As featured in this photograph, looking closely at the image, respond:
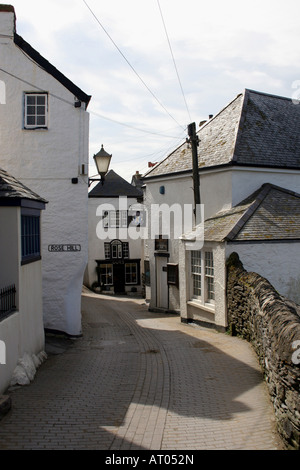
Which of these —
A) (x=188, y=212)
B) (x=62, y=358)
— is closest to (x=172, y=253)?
(x=188, y=212)

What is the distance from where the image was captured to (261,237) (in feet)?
47.4

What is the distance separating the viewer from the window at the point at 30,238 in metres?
10.2

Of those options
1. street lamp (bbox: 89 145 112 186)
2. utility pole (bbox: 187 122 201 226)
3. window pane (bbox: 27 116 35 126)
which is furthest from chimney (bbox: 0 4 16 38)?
utility pole (bbox: 187 122 201 226)

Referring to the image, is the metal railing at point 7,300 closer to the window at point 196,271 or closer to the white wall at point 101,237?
the window at point 196,271

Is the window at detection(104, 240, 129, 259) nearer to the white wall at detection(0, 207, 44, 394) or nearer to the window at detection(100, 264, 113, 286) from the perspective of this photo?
the window at detection(100, 264, 113, 286)

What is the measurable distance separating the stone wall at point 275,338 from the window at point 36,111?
758cm

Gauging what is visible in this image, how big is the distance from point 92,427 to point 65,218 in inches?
328

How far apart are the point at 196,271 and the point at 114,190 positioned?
20.5 meters

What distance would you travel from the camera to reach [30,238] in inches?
426

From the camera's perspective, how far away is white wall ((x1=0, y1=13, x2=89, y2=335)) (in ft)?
47.2

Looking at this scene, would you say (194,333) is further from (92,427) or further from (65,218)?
(92,427)

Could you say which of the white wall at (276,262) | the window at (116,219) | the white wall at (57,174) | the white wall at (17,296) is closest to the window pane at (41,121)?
the white wall at (57,174)

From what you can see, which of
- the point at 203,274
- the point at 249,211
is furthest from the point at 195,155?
the point at 203,274

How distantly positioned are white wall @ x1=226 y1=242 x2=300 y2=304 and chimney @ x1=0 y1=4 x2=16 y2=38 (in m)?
9.23
